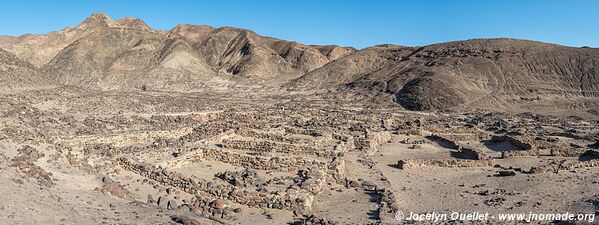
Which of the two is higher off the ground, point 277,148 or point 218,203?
point 277,148

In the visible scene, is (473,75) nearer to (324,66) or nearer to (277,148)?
(324,66)

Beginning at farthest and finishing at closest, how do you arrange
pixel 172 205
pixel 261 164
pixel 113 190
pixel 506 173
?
pixel 506 173 < pixel 261 164 < pixel 113 190 < pixel 172 205

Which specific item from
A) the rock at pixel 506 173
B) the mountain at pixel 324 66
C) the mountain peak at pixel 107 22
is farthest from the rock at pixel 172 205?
the mountain peak at pixel 107 22

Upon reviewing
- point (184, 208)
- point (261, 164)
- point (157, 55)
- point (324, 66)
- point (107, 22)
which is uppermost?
point (107, 22)

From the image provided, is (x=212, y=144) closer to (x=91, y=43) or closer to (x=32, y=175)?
(x=32, y=175)

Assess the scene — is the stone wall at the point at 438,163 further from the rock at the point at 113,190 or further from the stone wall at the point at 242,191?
the rock at the point at 113,190

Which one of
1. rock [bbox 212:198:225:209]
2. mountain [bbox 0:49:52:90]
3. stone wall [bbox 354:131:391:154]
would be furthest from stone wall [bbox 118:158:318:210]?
mountain [bbox 0:49:52:90]

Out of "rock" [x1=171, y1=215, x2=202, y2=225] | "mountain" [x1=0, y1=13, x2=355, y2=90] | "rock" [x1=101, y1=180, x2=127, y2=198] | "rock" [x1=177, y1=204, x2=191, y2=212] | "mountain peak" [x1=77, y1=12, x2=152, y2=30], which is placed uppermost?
"mountain peak" [x1=77, y1=12, x2=152, y2=30]

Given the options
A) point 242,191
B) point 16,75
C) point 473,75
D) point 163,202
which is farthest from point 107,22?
point 242,191

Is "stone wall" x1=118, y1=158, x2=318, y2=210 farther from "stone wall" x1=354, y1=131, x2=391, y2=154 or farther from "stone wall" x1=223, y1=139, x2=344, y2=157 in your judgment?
"stone wall" x1=354, y1=131, x2=391, y2=154
